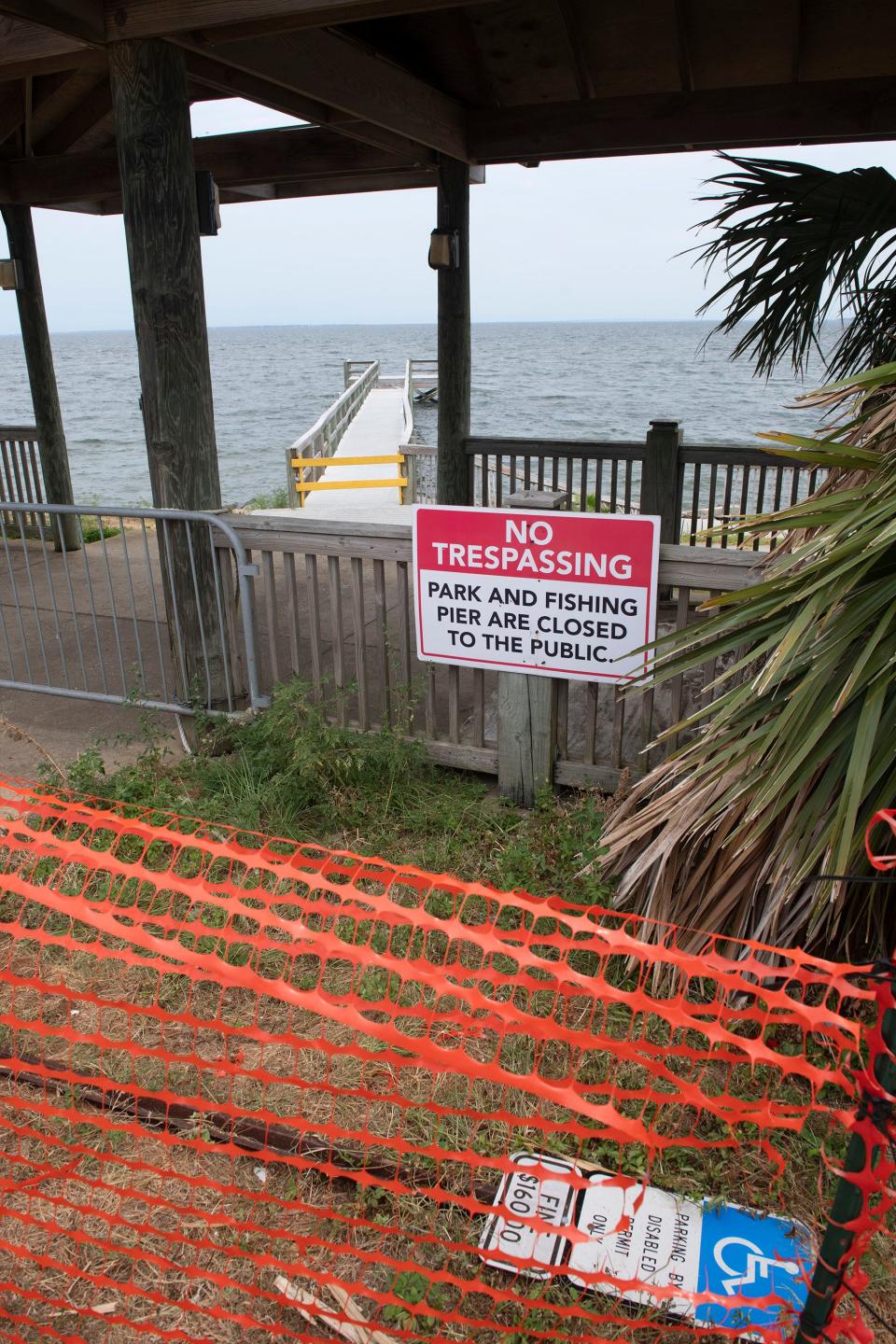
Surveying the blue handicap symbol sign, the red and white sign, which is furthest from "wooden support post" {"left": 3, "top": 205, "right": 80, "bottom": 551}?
the blue handicap symbol sign

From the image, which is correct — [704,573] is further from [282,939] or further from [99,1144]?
[99,1144]

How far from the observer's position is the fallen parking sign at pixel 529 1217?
2.05m

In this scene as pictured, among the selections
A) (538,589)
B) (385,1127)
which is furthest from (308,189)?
(385,1127)

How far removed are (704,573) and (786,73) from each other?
4.51 m

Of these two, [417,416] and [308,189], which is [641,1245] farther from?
[417,416]

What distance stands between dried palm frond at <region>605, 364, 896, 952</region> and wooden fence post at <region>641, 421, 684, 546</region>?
129 inches

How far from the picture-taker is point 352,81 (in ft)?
17.0

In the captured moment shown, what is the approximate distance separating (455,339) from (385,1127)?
20.3 ft

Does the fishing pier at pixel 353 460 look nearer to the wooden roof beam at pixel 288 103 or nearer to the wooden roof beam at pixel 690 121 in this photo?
the wooden roof beam at pixel 288 103

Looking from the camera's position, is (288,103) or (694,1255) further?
(288,103)

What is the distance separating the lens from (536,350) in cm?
11044

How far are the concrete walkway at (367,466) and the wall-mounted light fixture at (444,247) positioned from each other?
345 cm

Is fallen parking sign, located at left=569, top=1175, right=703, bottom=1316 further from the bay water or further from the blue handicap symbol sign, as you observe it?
the bay water

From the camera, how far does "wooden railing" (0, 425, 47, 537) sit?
8.97m
